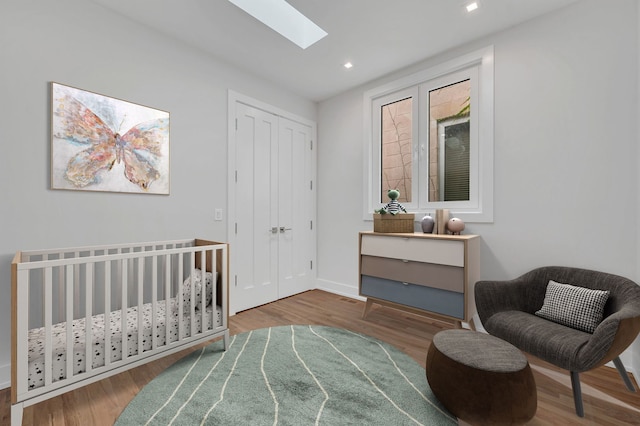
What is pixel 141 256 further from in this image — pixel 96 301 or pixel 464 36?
pixel 464 36

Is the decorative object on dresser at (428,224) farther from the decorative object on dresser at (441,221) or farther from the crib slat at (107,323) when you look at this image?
the crib slat at (107,323)

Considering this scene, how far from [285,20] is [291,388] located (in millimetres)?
2837

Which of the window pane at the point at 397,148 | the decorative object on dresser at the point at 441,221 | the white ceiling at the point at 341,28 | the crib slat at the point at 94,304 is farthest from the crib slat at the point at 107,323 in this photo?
the window pane at the point at 397,148

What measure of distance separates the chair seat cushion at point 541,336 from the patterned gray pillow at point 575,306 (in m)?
0.05

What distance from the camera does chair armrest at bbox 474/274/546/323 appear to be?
2027 millimetres

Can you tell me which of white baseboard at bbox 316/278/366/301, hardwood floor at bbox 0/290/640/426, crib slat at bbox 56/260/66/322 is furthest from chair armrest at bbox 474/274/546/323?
crib slat at bbox 56/260/66/322

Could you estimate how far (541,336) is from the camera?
162cm

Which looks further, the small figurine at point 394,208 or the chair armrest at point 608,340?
the small figurine at point 394,208

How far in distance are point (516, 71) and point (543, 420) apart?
2.48 metres

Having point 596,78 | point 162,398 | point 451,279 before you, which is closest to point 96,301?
point 162,398

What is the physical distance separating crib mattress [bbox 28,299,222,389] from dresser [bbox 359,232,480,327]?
4.85ft

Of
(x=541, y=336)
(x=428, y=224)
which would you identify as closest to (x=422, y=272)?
(x=428, y=224)

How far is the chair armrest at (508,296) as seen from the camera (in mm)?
2027

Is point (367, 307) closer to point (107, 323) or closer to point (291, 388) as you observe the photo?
point (291, 388)
